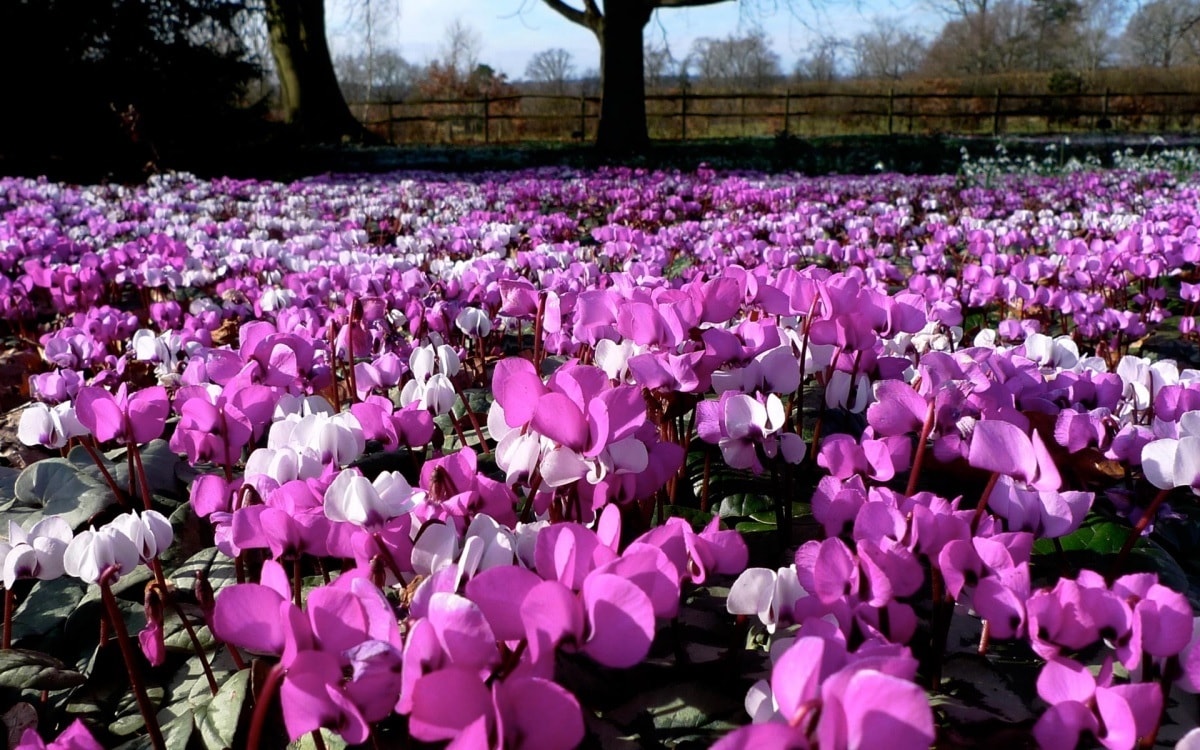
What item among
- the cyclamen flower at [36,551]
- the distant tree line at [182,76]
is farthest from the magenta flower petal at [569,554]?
the distant tree line at [182,76]

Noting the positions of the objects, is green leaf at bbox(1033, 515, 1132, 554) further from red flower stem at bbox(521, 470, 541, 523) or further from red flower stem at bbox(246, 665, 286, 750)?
red flower stem at bbox(246, 665, 286, 750)

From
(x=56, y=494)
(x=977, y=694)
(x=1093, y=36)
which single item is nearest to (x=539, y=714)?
(x=977, y=694)

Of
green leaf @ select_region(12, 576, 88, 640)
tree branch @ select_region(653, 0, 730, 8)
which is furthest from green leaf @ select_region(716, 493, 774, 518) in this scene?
tree branch @ select_region(653, 0, 730, 8)

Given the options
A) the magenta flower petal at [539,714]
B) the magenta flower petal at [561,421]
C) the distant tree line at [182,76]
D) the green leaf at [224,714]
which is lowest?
the green leaf at [224,714]

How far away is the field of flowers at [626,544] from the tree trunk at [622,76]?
1730cm

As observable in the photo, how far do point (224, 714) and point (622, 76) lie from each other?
63.8 ft

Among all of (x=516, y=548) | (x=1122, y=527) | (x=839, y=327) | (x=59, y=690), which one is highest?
(x=839, y=327)

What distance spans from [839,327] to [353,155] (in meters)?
17.1

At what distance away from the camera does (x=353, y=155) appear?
57.0 feet

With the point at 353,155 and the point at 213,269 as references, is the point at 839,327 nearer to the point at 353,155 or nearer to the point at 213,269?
the point at 213,269

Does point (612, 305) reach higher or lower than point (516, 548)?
higher

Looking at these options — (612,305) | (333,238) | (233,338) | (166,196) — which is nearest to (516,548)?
(612,305)

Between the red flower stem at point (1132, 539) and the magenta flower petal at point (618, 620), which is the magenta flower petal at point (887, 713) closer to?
the magenta flower petal at point (618, 620)

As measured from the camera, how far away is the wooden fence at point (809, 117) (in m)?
27.2
